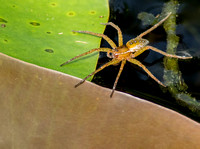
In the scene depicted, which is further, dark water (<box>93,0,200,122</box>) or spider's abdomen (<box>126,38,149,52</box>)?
spider's abdomen (<box>126,38,149,52</box>)

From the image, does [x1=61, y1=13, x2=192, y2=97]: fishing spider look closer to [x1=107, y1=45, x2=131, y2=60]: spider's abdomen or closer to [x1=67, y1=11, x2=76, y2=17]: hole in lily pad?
[x1=107, y1=45, x2=131, y2=60]: spider's abdomen

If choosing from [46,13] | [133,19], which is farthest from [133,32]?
[46,13]

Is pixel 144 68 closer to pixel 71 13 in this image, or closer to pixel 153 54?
pixel 153 54

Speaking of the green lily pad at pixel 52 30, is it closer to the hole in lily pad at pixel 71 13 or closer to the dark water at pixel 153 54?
the hole in lily pad at pixel 71 13

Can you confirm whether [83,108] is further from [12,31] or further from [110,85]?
[12,31]

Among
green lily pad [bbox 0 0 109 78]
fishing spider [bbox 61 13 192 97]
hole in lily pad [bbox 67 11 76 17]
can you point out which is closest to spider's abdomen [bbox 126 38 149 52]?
fishing spider [bbox 61 13 192 97]

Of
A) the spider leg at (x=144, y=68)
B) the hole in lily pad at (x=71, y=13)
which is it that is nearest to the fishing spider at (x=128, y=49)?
the spider leg at (x=144, y=68)
